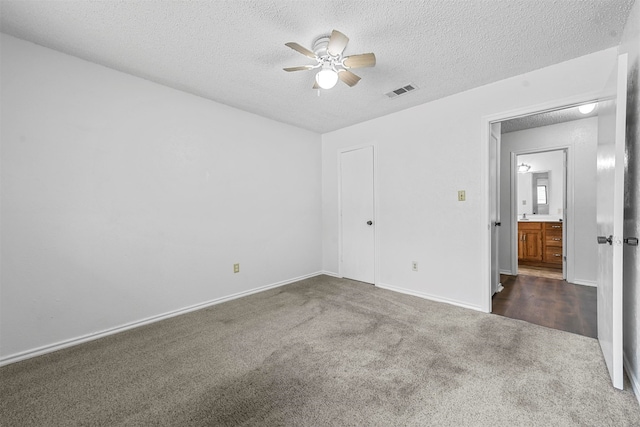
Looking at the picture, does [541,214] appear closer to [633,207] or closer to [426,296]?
[426,296]

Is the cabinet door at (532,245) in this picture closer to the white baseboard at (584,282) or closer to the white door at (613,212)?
the white baseboard at (584,282)

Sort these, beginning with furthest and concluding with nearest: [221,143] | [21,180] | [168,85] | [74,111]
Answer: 1. [221,143]
2. [168,85]
3. [74,111]
4. [21,180]

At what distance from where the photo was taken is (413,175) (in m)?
3.41

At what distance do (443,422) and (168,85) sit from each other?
11.7 feet

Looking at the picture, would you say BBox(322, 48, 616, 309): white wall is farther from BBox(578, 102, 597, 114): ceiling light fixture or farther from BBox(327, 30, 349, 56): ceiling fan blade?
BBox(327, 30, 349, 56): ceiling fan blade

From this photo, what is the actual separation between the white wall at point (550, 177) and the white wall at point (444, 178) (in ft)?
11.1

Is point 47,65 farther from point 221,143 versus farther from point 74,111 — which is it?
point 221,143

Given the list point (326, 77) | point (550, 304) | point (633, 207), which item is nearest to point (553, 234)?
point (550, 304)

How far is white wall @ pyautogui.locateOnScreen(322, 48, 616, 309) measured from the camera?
253cm

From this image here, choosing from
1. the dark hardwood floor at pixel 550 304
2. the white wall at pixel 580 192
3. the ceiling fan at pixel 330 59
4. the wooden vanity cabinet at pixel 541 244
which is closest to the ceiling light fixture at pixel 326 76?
the ceiling fan at pixel 330 59

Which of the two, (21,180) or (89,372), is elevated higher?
(21,180)

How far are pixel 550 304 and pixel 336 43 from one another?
3.55 meters

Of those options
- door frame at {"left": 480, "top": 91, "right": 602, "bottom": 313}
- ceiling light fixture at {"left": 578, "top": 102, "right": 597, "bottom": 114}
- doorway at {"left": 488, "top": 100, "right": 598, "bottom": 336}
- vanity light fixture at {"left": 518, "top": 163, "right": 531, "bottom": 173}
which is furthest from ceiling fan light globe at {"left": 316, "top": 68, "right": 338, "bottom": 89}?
vanity light fixture at {"left": 518, "top": 163, "right": 531, "bottom": 173}

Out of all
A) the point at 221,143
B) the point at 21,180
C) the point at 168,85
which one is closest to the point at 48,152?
the point at 21,180
